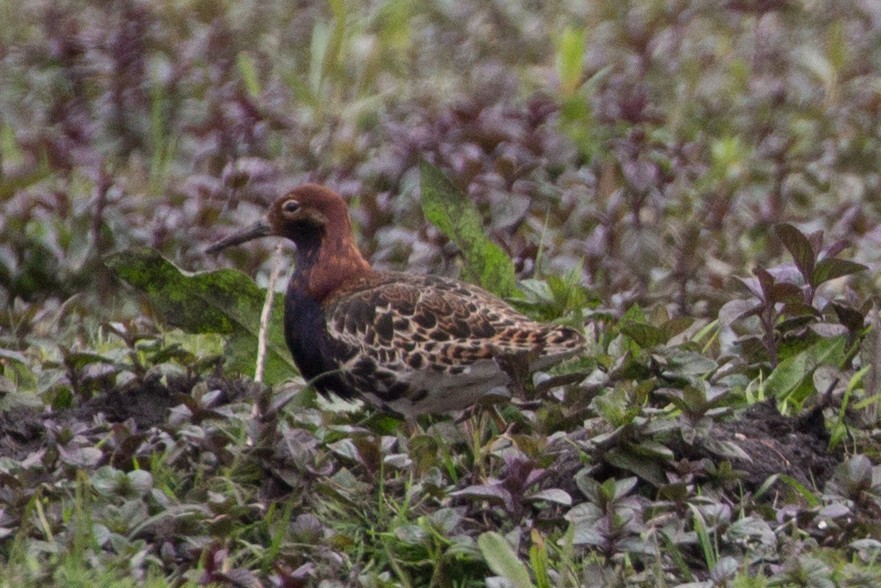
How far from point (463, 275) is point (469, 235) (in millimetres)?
193

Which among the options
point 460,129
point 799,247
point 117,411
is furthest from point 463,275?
point 460,129

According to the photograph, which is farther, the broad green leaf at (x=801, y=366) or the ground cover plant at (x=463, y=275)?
the broad green leaf at (x=801, y=366)

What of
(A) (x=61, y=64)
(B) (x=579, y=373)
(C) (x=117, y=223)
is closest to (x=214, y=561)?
(B) (x=579, y=373)

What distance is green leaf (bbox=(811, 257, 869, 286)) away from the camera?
493cm

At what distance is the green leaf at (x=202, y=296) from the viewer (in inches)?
210

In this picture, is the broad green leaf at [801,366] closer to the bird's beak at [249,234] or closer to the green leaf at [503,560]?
the green leaf at [503,560]

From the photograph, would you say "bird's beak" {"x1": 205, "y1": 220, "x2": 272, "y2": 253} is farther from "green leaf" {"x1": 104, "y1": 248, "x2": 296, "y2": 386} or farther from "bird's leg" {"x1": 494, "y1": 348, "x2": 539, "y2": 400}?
"bird's leg" {"x1": 494, "y1": 348, "x2": 539, "y2": 400}

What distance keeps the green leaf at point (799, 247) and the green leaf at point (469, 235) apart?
1.02 m

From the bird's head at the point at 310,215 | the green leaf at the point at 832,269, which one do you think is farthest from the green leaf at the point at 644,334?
the bird's head at the point at 310,215

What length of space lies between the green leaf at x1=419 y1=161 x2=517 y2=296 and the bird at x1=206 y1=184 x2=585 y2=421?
0.41 metres

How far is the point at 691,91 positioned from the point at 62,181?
329 centimetres

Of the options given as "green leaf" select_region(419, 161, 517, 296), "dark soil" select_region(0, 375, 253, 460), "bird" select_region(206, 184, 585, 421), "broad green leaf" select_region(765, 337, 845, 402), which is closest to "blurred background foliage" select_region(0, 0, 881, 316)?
"green leaf" select_region(419, 161, 517, 296)

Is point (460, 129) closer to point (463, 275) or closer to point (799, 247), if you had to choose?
point (463, 275)

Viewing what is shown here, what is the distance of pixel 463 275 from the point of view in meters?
5.83
